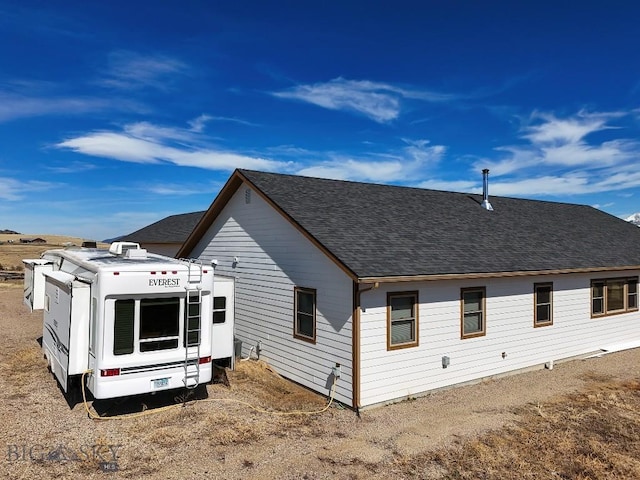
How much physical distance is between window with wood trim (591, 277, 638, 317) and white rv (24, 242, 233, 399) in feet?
42.4

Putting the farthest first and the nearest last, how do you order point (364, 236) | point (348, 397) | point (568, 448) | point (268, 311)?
1. point (268, 311)
2. point (364, 236)
3. point (348, 397)
4. point (568, 448)

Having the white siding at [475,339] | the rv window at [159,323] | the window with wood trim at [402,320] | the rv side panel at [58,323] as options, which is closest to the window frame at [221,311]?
the rv window at [159,323]

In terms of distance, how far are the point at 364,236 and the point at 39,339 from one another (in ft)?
41.3

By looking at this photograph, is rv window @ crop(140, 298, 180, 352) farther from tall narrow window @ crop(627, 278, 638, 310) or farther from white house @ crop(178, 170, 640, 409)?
tall narrow window @ crop(627, 278, 638, 310)

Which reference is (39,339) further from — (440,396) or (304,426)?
(440,396)

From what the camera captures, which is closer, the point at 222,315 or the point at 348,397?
the point at 348,397

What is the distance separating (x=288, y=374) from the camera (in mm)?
12875

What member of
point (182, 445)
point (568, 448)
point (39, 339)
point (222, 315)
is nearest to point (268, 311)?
point (222, 315)

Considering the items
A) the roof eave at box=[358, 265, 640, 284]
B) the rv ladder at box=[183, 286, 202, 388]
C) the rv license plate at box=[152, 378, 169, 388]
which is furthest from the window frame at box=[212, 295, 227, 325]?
the roof eave at box=[358, 265, 640, 284]

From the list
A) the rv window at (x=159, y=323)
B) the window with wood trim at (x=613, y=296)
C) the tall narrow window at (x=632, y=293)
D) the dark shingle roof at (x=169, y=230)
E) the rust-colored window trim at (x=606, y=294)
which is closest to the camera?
the rv window at (x=159, y=323)

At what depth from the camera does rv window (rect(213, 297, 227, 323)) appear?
486 inches

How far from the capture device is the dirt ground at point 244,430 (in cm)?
764

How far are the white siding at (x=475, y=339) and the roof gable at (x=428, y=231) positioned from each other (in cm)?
54

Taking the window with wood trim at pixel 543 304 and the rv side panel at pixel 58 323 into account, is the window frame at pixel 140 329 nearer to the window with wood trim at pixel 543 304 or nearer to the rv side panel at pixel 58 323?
the rv side panel at pixel 58 323
